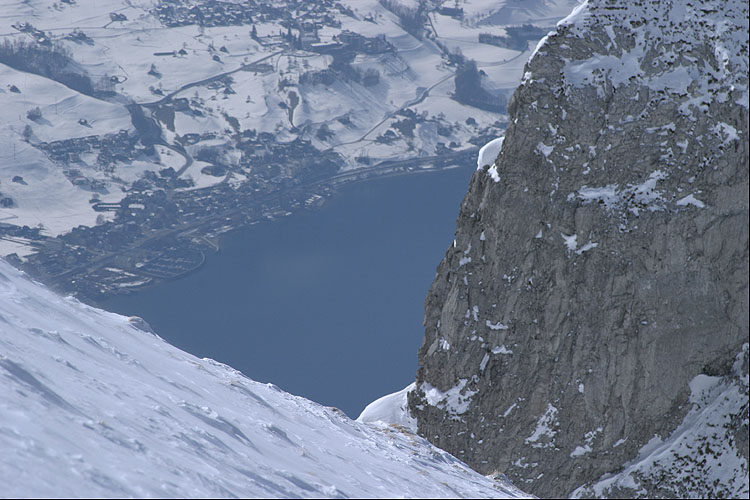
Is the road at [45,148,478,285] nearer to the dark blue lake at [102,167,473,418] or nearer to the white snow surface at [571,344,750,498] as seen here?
the dark blue lake at [102,167,473,418]

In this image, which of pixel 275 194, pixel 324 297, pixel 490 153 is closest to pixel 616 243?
pixel 490 153

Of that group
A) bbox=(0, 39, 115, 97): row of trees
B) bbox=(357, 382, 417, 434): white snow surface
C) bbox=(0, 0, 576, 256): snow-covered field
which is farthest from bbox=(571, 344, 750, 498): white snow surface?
bbox=(0, 39, 115, 97): row of trees

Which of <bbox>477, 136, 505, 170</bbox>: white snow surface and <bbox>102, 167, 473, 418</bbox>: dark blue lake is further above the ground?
<bbox>477, 136, 505, 170</bbox>: white snow surface

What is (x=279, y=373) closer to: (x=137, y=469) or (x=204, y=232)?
(x=204, y=232)

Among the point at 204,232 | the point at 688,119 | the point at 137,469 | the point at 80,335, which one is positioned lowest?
the point at 204,232

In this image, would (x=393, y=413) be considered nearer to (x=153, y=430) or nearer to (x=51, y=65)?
(x=153, y=430)

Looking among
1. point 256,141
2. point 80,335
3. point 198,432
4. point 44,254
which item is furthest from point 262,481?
point 256,141

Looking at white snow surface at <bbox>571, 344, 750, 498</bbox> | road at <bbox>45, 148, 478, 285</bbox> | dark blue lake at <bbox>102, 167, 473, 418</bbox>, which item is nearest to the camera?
white snow surface at <bbox>571, 344, 750, 498</bbox>
